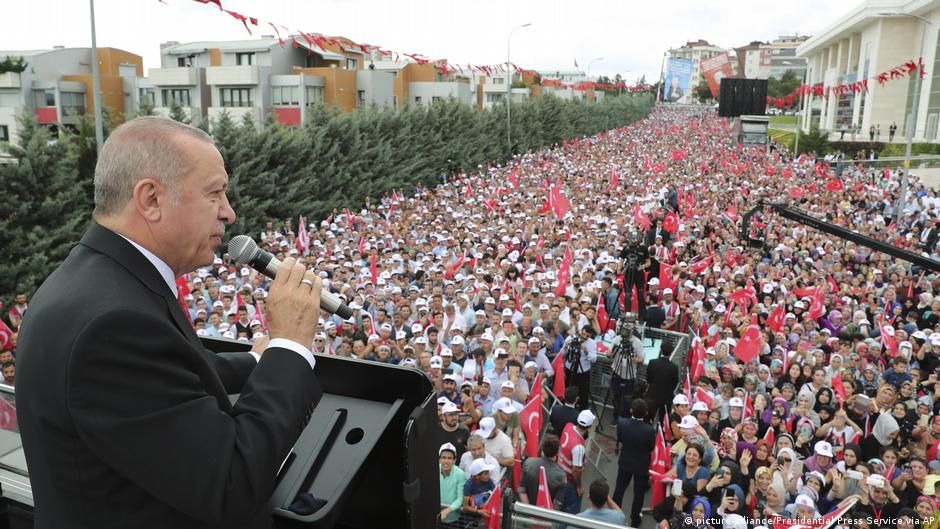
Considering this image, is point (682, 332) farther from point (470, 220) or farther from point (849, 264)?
point (470, 220)

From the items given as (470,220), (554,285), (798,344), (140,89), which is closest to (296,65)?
(140,89)

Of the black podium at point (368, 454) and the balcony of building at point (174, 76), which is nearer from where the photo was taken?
the black podium at point (368, 454)

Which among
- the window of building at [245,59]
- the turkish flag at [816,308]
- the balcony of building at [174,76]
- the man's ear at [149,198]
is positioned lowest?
the turkish flag at [816,308]

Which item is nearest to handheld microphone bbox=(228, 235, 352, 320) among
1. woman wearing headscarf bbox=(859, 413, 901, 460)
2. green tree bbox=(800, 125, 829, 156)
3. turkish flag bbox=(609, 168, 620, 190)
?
woman wearing headscarf bbox=(859, 413, 901, 460)

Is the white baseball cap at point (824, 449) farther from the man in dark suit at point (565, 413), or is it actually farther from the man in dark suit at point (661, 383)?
the man in dark suit at point (565, 413)

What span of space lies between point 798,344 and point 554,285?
4.26 m

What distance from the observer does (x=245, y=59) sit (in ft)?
160

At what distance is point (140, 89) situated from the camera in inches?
1855

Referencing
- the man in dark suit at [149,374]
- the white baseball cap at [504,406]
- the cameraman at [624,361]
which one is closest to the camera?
the man in dark suit at [149,374]

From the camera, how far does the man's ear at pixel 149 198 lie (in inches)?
63.1

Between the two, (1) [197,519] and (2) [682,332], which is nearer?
(1) [197,519]

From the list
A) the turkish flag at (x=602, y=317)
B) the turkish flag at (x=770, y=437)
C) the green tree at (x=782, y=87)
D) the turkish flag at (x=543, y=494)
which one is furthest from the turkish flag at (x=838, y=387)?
the green tree at (x=782, y=87)

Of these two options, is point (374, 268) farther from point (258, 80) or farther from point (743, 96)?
point (743, 96)

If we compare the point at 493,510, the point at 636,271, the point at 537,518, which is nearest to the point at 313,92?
the point at 636,271
